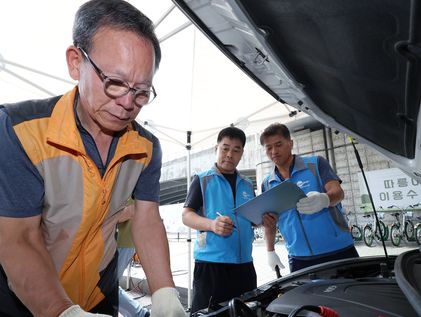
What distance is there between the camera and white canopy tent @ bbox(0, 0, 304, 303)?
87.4 inches

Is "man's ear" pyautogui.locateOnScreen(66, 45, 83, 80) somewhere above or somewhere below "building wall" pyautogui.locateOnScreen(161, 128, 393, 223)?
below

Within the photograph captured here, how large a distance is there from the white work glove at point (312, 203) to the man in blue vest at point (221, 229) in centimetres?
46

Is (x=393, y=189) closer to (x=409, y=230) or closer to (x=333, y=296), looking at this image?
(x=409, y=230)

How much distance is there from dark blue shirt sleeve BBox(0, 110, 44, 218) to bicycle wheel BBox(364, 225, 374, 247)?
8829 mm

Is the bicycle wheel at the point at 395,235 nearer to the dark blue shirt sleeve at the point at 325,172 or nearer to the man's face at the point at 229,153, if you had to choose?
the dark blue shirt sleeve at the point at 325,172

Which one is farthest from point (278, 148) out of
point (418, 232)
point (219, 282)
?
point (418, 232)

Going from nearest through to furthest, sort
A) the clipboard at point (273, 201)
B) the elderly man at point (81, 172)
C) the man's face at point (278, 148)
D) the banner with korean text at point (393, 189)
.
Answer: the elderly man at point (81, 172) → the clipboard at point (273, 201) → the man's face at point (278, 148) → the banner with korean text at point (393, 189)

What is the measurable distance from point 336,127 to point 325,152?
841 centimetres

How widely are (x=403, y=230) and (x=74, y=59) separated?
8886 millimetres

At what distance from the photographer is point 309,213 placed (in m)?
1.75

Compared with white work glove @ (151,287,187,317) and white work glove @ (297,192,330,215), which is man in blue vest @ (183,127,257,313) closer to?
white work glove @ (297,192,330,215)

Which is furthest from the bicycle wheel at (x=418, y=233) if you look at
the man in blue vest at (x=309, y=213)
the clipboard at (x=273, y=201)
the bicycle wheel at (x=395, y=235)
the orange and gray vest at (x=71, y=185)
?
the orange and gray vest at (x=71, y=185)

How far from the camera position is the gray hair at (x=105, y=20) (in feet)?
2.44

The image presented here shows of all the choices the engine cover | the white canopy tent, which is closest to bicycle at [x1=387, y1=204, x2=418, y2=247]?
the white canopy tent
